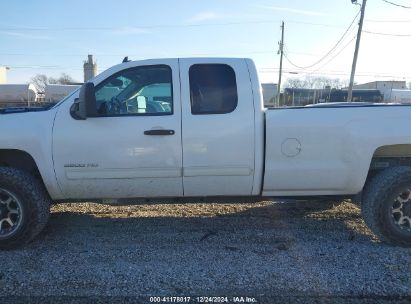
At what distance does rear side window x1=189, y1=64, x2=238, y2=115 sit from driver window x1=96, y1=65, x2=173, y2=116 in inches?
10.4

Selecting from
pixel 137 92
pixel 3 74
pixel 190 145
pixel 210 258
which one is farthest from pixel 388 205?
pixel 3 74

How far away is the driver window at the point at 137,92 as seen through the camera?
182 inches

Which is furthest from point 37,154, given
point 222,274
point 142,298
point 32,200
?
point 222,274

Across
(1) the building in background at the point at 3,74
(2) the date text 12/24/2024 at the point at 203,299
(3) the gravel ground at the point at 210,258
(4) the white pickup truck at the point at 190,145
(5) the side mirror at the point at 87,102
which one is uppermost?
(5) the side mirror at the point at 87,102

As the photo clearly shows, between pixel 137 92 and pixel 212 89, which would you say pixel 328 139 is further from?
pixel 137 92

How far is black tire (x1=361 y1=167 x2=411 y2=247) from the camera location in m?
4.61

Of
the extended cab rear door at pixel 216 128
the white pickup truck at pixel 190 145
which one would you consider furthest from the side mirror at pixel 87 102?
the extended cab rear door at pixel 216 128

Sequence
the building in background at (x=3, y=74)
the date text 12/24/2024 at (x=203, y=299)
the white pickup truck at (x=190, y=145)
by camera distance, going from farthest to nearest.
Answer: the building in background at (x=3, y=74)
the white pickup truck at (x=190, y=145)
the date text 12/24/2024 at (x=203, y=299)

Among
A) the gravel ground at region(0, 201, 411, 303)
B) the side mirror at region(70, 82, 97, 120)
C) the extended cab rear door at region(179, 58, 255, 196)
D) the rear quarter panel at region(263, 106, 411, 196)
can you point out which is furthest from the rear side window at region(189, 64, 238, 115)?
the gravel ground at region(0, 201, 411, 303)

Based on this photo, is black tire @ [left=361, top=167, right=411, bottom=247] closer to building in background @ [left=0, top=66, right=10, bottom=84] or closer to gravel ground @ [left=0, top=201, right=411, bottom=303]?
gravel ground @ [left=0, top=201, right=411, bottom=303]

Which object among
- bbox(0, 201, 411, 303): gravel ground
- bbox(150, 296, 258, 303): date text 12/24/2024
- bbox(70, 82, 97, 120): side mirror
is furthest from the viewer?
bbox(70, 82, 97, 120): side mirror

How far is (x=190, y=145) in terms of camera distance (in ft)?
14.8

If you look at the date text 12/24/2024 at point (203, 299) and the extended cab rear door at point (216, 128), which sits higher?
the extended cab rear door at point (216, 128)

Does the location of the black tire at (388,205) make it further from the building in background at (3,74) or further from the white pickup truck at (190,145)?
the building in background at (3,74)
